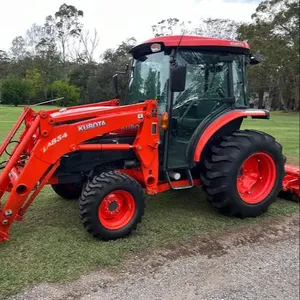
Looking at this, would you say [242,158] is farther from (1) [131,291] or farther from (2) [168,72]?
(1) [131,291]

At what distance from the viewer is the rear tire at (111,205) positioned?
13.3ft

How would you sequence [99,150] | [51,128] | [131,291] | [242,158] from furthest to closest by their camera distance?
[242,158]
[99,150]
[51,128]
[131,291]

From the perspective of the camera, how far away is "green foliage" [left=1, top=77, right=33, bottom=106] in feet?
14.2

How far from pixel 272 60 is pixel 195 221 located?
3048 cm

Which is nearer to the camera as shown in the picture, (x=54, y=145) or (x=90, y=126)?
(x=54, y=145)

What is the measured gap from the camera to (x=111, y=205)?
4230 millimetres

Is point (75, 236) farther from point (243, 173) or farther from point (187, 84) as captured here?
point (243, 173)

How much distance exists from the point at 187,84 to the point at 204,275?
226 centimetres

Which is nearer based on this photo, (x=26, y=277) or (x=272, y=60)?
(x=26, y=277)

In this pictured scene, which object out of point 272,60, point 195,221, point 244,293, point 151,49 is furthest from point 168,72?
point 272,60

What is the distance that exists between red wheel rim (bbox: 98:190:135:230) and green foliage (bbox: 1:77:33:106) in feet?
5.16

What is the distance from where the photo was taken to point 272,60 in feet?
107

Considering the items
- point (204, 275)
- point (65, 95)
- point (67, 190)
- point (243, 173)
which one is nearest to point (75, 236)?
point (67, 190)

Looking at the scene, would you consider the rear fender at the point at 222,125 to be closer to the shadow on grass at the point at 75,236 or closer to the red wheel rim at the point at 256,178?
the red wheel rim at the point at 256,178
